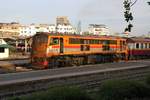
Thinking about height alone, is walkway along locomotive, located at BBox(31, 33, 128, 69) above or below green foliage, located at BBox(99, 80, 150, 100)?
above

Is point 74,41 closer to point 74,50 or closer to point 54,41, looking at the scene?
point 74,50

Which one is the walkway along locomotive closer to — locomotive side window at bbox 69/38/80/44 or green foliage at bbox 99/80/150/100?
locomotive side window at bbox 69/38/80/44

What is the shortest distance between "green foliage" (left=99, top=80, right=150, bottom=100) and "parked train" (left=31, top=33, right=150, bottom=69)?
2283cm

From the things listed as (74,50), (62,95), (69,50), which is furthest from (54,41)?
(62,95)

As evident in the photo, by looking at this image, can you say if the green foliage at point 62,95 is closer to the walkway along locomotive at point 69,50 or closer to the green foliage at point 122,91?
the green foliage at point 122,91

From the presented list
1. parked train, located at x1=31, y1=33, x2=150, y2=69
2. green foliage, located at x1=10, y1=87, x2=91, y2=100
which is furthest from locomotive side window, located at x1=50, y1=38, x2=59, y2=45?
green foliage, located at x1=10, y1=87, x2=91, y2=100

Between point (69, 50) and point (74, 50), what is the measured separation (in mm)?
962

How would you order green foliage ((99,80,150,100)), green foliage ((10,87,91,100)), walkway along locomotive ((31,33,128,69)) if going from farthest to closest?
walkway along locomotive ((31,33,128,69)) < green foliage ((99,80,150,100)) < green foliage ((10,87,91,100))

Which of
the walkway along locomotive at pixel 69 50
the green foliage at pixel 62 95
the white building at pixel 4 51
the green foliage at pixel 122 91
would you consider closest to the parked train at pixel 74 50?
the walkway along locomotive at pixel 69 50

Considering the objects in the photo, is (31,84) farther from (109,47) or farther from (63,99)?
(109,47)

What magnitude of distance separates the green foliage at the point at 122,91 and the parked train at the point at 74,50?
74.9 ft

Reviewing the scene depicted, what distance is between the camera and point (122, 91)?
15.0 metres

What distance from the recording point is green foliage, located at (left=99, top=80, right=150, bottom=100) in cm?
1486

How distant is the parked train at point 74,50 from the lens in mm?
39062
